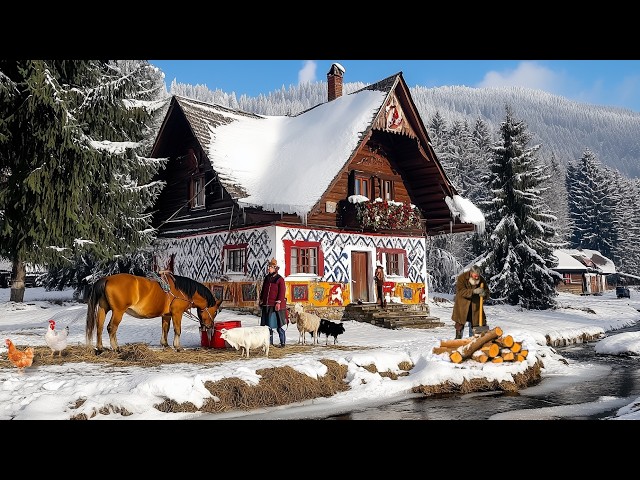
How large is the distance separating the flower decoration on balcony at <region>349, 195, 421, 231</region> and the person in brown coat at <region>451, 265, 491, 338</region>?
349 inches

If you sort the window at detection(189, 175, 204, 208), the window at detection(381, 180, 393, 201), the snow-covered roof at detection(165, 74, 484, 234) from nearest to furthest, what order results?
the snow-covered roof at detection(165, 74, 484, 234)
the window at detection(189, 175, 204, 208)
the window at detection(381, 180, 393, 201)

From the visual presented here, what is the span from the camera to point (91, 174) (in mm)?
18484

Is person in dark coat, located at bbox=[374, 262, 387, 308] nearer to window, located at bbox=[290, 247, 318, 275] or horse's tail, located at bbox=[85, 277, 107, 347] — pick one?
window, located at bbox=[290, 247, 318, 275]

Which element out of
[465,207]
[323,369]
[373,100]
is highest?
[373,100]

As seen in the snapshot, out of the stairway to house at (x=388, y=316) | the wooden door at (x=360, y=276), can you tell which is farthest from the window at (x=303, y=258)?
the wooden door at (x=360, y=276)

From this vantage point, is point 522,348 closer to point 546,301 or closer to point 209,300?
point 209,300

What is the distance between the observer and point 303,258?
22.0 m

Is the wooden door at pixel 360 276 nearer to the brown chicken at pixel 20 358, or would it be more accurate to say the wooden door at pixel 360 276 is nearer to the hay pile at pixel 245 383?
the hay pile at pixel 245 383

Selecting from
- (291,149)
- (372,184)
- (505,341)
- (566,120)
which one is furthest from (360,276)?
(566,120)

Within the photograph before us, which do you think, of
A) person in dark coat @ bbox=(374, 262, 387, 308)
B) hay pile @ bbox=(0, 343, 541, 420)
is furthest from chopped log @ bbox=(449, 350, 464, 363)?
person in dark coat @ bbox=(374, 262, 387, 308)

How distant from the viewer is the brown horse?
11766 mm
